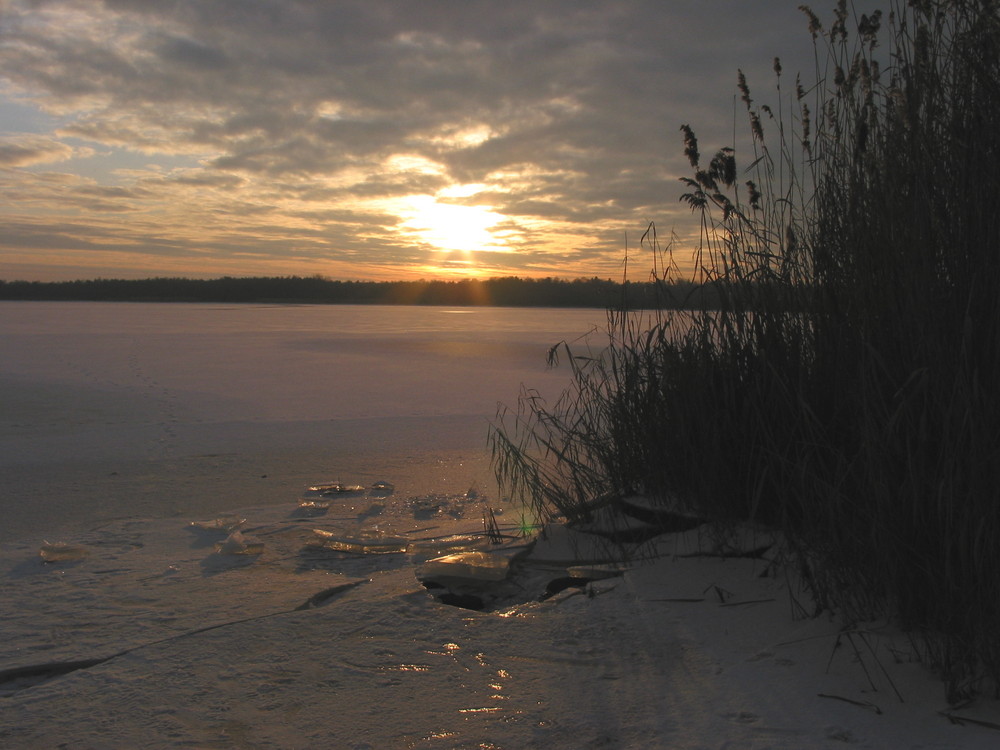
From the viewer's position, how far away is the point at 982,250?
1.72 m

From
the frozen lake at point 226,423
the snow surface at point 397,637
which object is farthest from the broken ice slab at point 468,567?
the frozen lake at point 226,423

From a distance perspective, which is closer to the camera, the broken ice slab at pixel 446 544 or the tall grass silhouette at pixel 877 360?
the tall grass silhouette at pixel 877 360

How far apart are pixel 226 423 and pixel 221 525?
2754mm

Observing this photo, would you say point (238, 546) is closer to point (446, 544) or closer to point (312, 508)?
point (312, 508)

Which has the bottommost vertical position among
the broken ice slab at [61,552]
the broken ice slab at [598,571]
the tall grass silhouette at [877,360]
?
the broken ice slab at [61,552]

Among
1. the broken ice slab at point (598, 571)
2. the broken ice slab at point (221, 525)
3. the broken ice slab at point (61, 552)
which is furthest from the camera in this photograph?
the broken ice slab at point (221, 525)

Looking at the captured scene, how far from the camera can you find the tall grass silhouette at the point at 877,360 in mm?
1610

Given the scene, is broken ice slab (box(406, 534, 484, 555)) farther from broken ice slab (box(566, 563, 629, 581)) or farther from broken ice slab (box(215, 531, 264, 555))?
broken ice slab (box(215, 531, 264, 555))

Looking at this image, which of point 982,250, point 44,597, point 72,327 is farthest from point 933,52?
point 72,327

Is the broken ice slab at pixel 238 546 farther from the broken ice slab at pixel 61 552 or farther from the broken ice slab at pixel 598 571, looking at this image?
the broken ice slab at pixel 598 571

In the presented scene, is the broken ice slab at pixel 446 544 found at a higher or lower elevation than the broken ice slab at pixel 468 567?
lower

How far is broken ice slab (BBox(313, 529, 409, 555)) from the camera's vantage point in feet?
9.27

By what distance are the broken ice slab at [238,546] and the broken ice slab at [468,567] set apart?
28.1 inches

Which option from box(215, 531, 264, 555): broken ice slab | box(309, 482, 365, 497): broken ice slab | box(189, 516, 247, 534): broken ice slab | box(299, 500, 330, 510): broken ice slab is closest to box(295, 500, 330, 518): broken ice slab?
box(299, 500, 330, 510): broken ice slab
